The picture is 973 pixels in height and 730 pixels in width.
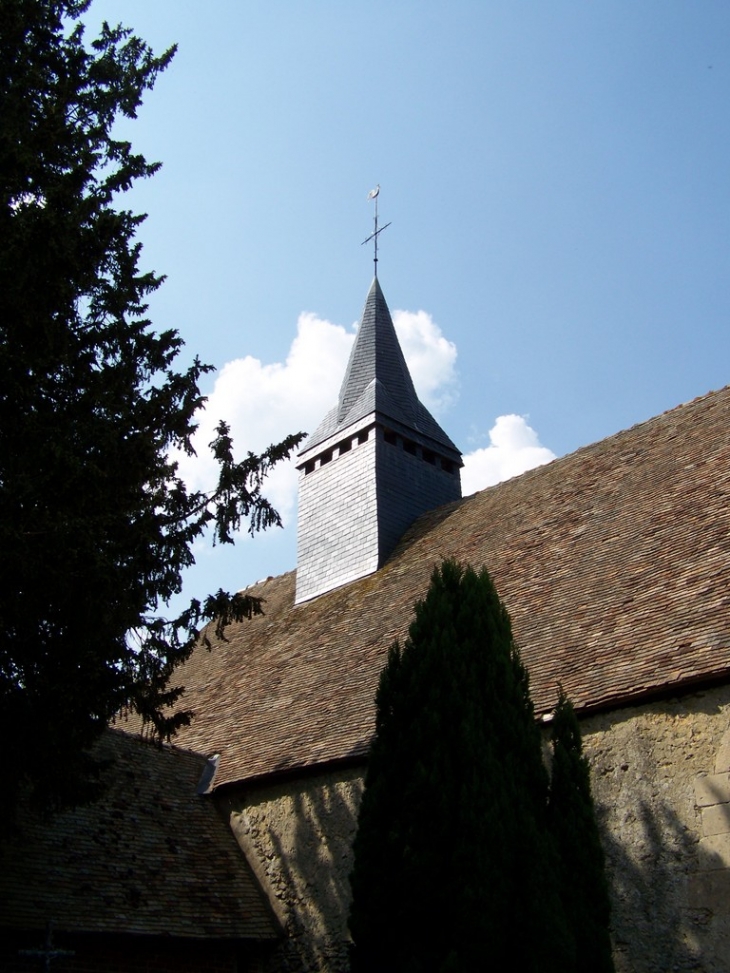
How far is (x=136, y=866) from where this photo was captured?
872 centimetres

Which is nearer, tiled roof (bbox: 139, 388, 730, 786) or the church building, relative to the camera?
the church building

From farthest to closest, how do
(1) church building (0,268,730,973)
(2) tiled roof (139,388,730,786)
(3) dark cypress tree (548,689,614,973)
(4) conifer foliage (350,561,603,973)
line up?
(2) tiled roof (139,388,730,786) < (1) church building (0,268,730,973) < (3) dark cypress tree (548,689,614,973) < (4) conifer foliage (350,561,603,973)

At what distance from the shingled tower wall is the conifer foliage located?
6.86 meters

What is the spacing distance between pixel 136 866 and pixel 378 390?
918 cm

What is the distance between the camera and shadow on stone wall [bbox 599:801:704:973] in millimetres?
6492

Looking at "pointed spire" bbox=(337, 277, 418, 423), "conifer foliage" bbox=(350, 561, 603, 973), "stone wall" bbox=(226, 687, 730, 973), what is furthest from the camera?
"pointed spire" bbox=(337, 277, 418, 423)

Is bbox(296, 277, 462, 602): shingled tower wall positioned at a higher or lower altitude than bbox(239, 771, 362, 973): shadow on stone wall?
higher

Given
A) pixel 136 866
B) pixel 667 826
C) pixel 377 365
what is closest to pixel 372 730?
pixel 136 866

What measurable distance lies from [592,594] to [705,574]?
4.09ft

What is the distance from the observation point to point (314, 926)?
8750mm

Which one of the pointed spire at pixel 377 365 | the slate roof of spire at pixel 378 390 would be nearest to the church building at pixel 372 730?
the slate roof of spire at pixel 378 390

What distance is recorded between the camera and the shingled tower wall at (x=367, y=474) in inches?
571

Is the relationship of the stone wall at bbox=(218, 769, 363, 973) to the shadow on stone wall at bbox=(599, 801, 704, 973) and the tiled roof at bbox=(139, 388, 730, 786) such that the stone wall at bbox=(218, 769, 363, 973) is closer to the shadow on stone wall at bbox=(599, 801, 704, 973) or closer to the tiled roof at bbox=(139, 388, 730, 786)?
the tiled roof at bbox=(139, 388, 730, 786)

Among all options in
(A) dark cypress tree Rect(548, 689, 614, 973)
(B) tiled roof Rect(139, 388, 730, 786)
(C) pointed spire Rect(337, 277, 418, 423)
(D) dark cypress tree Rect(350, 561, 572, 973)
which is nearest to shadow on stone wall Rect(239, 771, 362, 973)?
(B) tiled roof Rect(139, 388, 730, 786)
